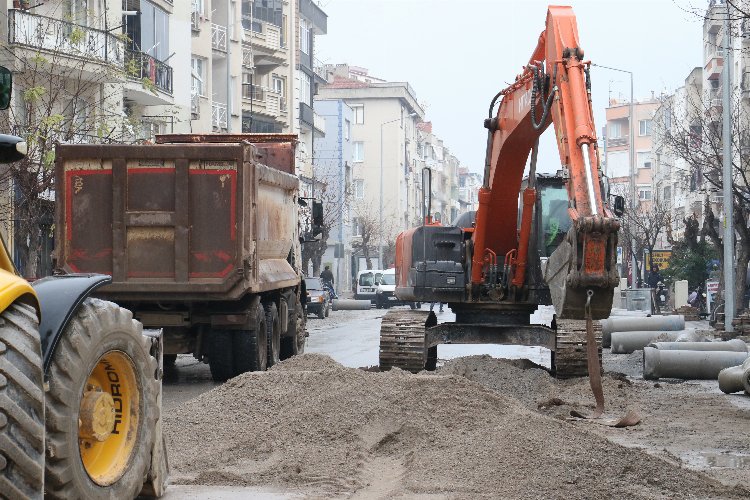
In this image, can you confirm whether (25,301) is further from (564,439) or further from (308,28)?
(308,28)

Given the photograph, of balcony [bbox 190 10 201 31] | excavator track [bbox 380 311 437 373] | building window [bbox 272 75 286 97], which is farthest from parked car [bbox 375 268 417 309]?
excavator track [bbox 380 311 437 373]

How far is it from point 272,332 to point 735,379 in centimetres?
611

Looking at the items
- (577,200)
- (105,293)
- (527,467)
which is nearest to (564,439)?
(527,467)

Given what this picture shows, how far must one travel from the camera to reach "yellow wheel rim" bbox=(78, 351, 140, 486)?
5.82 metres

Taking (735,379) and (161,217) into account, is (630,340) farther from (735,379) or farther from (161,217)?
(161,217)

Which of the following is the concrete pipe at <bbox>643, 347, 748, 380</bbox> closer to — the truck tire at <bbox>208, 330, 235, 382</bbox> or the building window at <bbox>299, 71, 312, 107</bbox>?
the truck tire at <bbox>208, 330, 235, 382</bbox>

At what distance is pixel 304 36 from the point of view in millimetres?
73188

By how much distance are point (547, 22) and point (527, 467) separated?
20.8ft

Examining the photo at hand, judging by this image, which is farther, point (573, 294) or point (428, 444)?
point (573, 294)

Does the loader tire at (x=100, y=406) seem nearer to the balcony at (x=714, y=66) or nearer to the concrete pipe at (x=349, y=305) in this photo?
the concrete pipe at (x=349, y=305)

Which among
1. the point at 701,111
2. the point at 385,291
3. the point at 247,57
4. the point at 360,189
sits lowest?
the point at 385,291

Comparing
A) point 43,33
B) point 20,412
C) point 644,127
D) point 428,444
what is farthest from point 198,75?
point 644,127

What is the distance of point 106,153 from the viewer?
15.6 m

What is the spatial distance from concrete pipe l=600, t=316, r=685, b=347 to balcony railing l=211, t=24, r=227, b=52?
30.3 metres
